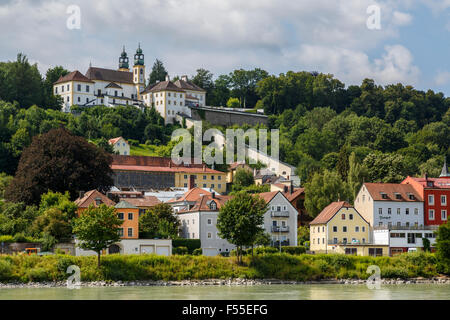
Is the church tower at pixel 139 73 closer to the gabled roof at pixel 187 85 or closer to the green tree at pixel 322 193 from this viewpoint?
the gabled roof at pixel 187 85

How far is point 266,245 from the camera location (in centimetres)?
6494

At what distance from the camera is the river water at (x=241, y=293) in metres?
42.3

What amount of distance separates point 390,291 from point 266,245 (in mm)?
18977

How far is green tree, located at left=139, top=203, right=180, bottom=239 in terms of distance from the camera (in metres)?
62.5

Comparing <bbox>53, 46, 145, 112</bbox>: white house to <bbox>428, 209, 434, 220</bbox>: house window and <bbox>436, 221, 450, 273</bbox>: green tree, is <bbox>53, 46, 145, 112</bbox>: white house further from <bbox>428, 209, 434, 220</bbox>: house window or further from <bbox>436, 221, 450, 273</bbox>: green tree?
<bbox>436, 221, 450, 273</bbox>: green tree

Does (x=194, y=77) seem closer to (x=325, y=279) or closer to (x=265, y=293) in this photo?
(x=325, y=279)

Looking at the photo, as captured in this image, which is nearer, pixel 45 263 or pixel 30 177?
pixel 45 263

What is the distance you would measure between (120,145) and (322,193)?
41823 millimetres

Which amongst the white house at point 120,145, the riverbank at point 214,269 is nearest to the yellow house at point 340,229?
the riverbank at point 214,269

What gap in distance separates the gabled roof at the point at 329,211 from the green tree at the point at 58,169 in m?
18.5

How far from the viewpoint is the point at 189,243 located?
62.4 m

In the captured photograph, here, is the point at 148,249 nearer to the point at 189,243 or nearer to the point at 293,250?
the point at 189,243
